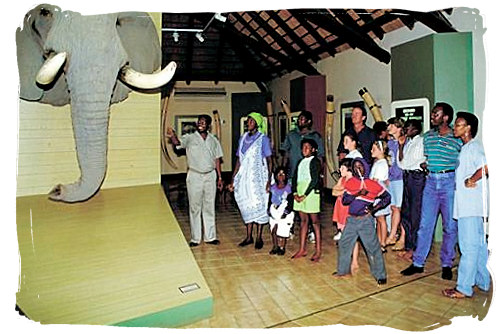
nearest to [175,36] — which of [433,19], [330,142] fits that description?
→ [330,142]

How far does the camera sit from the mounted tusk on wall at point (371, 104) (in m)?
2.02

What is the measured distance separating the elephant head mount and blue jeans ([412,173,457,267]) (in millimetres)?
1168

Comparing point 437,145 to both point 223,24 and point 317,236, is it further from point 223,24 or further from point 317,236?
point 223,24

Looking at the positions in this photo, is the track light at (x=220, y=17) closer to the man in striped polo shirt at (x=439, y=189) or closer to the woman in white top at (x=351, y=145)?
the woman in white top at (x=351, y=145)

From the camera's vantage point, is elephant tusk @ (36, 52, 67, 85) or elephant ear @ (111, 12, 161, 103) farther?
elephant ear @ (111, 12, 161, 103)

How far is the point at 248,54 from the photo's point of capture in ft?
6.53

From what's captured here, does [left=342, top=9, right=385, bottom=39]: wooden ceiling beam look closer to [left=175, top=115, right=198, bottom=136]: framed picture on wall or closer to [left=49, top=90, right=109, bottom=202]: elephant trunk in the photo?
[left=175, top=115, right=198, bottom=136]: framed picture on wall

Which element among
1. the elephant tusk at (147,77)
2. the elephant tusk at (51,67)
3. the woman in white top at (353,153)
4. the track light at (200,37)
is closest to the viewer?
the elephant tusk at (51,67)

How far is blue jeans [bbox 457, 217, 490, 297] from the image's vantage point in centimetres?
185

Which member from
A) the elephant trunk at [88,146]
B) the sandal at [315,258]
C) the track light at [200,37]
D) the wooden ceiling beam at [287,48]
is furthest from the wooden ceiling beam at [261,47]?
the sandal at [315,258]

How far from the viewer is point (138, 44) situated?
6.03 ft

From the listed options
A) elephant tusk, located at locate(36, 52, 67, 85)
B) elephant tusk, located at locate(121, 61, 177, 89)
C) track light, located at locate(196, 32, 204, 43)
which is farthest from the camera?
track light, located at locate(196, 32, 204, 43)

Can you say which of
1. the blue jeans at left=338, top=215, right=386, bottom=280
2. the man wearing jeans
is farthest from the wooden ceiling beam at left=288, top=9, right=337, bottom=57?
the blue jeans at left=338, top=215, right=386, bottom=280

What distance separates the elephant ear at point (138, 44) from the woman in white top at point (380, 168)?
37.8 inches
